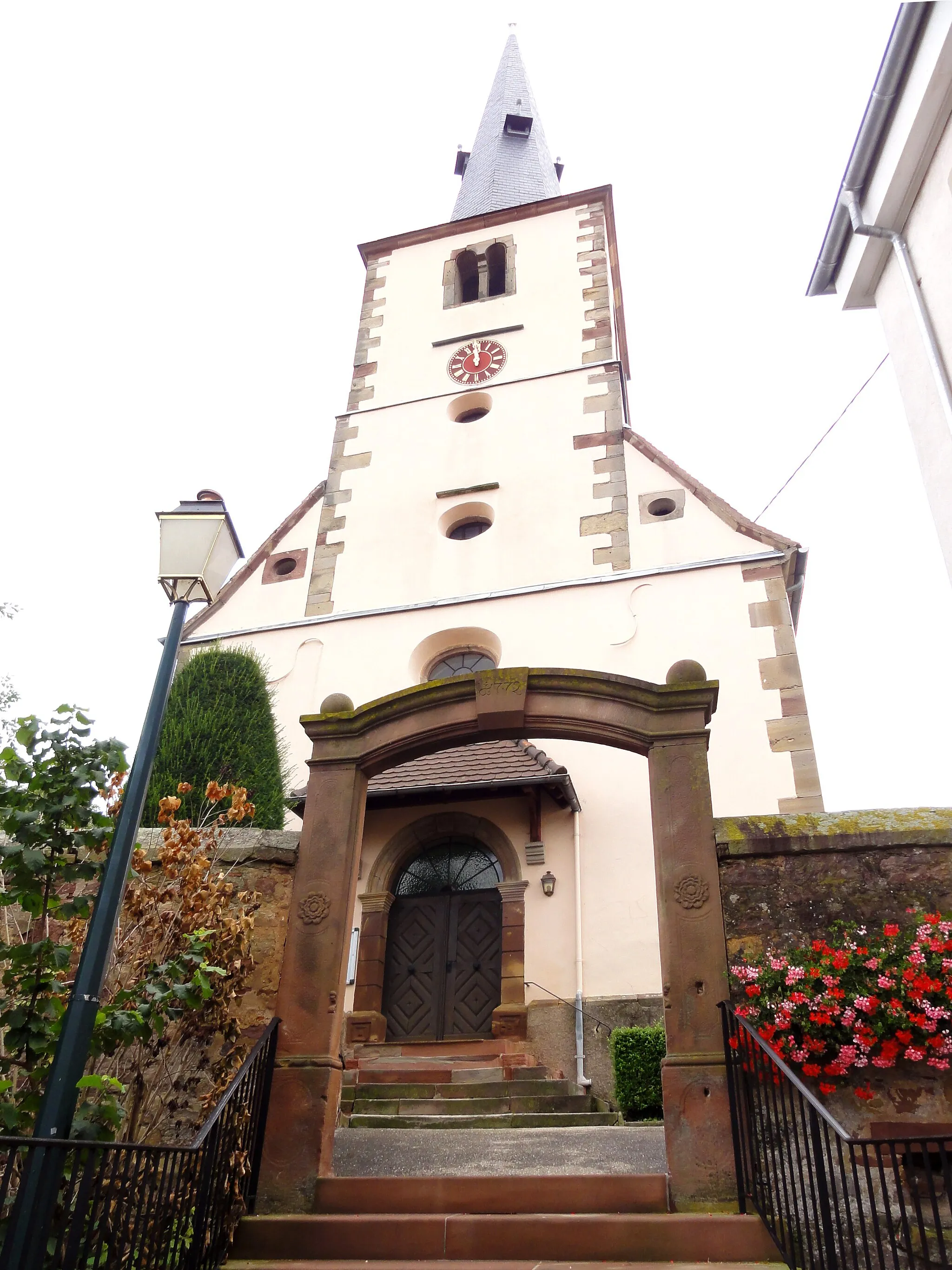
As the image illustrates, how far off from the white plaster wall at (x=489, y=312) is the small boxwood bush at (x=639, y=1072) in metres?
9.65

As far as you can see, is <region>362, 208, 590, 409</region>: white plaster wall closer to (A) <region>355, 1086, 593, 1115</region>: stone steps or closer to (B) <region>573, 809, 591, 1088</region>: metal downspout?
(B) <region>573, 809, 591, 1088</region>: metal downspout

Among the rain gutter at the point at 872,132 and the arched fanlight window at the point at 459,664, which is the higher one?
the rain gutter at the point at 872,132

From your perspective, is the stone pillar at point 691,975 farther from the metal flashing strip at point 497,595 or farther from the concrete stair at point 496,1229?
the metal flashing strip at point 497,595

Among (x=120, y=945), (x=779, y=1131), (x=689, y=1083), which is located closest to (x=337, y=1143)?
(x=120, y=945)

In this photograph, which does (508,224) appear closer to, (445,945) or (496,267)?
(496,267)

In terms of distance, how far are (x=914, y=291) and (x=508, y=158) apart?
56.9 feet

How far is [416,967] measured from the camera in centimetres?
1005

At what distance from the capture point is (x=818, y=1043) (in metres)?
4.37

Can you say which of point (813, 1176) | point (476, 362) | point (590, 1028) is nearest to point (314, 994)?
point (813, 1176)

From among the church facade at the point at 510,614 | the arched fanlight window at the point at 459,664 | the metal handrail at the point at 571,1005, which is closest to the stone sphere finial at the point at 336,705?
the church facade at the point at 510,614

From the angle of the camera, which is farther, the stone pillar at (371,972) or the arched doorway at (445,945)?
the arched doorway at (445,945)

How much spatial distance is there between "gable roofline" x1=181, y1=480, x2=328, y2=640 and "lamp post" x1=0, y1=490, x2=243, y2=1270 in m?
8.31

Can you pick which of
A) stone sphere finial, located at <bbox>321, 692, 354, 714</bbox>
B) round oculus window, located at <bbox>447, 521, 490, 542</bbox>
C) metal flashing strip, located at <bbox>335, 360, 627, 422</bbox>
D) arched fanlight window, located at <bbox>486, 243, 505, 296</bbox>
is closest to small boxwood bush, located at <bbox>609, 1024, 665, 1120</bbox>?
stone sphere finial, located at <bbox>321, 692, 354, 714</bbox>

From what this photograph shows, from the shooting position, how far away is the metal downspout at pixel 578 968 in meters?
8.77
